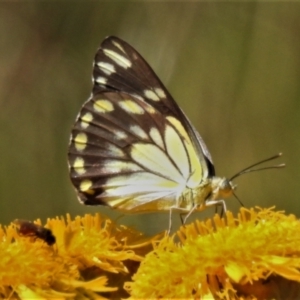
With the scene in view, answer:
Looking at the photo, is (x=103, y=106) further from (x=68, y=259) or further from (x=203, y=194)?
(x=68, y=259)

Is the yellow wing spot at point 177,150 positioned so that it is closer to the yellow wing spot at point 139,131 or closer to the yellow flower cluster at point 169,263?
the yellow wing spot at point 139,131

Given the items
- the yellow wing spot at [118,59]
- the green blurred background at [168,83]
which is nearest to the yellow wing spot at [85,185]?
the yellow wing spot at [118,59]

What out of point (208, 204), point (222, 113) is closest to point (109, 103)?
point (208, 204)

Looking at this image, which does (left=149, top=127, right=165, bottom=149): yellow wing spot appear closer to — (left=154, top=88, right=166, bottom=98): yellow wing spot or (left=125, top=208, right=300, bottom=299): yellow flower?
(left=154, top=88, right=166, bottom=98): yellow wing spot

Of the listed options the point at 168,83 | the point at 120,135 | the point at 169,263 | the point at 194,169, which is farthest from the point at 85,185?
the point at 168,83

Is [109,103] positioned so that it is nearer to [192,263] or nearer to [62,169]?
[192,263]
